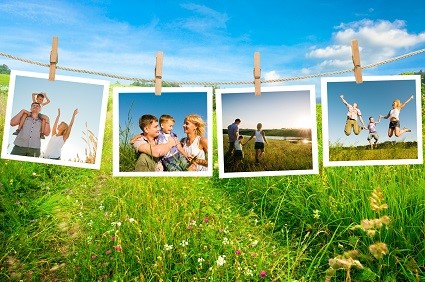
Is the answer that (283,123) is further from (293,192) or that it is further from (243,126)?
(293,192)

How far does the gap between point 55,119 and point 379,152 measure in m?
2.42

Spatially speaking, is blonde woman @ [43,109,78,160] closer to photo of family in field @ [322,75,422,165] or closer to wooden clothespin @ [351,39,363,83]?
photo of family in field @ [322,75,422,165]

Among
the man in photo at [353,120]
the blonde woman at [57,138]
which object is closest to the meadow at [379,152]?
the man in photo at [353,120]

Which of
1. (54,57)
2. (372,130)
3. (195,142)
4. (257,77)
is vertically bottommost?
(195,142)

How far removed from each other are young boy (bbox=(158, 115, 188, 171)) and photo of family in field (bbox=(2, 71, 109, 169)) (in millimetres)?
437

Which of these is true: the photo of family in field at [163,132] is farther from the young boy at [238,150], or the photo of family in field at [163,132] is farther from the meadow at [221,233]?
the meadow at [221,233]

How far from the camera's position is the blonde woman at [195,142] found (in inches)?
137

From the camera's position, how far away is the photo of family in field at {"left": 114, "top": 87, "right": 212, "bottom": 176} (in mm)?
3402

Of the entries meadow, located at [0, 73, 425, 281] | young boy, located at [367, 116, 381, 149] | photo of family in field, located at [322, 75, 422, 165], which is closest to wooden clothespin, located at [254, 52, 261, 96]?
photo of family in field, located at [322, 75, 422, 165]

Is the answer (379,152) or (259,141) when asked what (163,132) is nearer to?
(259,141)

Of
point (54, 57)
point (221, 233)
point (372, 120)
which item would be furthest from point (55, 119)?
point (372, 120)

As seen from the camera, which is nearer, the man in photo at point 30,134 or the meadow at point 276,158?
the meadow at point 276,158

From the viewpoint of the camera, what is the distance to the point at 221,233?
4.55 metres

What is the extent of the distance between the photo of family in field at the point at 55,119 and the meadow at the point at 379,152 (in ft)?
5.60
